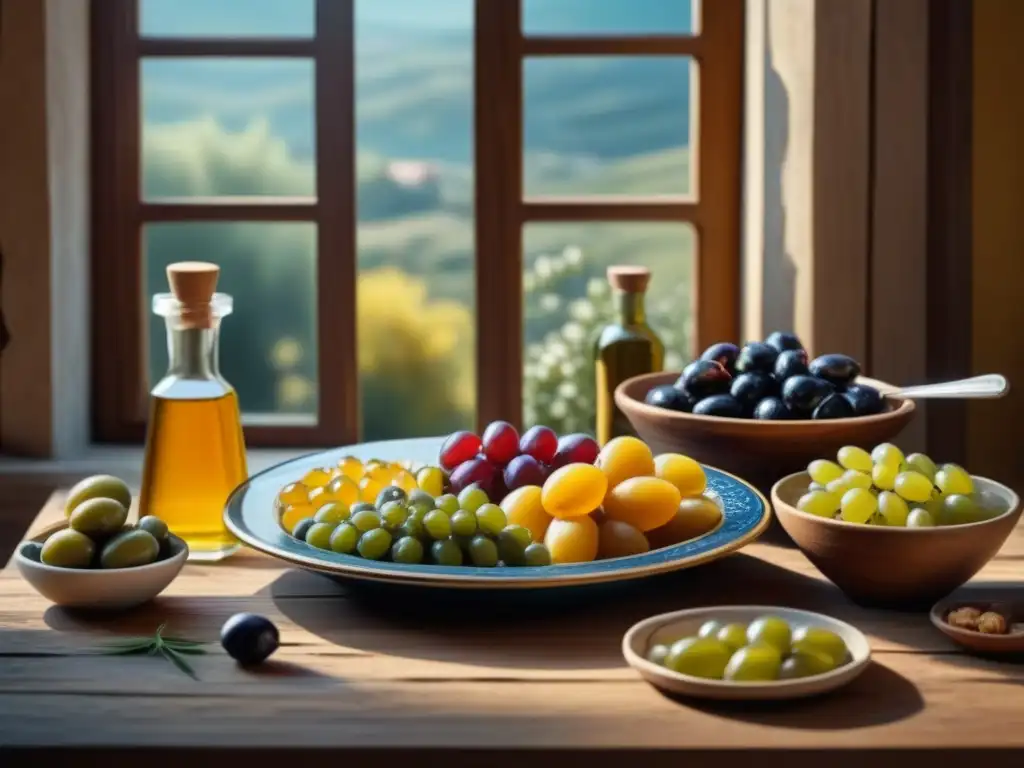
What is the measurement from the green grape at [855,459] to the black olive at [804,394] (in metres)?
0.13

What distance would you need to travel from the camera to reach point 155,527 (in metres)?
1.25

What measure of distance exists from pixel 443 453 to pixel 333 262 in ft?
2.81

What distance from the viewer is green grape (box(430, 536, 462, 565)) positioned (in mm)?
1188

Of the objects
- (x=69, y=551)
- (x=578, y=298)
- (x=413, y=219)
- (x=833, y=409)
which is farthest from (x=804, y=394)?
(x=413, y=219)

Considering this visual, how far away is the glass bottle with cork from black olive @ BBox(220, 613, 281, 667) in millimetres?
301

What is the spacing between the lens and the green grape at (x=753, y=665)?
100 cm

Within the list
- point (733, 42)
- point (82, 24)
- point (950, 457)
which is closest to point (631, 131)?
point (733, 42)

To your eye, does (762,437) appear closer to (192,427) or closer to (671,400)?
(671,400)

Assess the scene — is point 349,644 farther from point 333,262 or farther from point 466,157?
point 466,157

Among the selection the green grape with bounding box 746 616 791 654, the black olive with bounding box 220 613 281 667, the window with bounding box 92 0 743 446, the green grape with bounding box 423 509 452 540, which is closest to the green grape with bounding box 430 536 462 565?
the green grape with bounding box 423 509 452 540

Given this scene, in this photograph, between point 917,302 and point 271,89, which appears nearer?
point 917,302

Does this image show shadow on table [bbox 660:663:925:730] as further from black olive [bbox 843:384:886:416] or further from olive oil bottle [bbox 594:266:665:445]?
olive oil bottle [bbox 594:266:665:445]

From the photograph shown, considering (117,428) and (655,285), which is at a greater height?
(655,285)

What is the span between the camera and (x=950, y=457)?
2033mm
